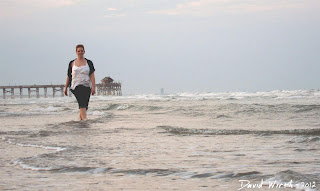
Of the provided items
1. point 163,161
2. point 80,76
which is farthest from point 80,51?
point 163,161

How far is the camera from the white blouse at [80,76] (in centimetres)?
866

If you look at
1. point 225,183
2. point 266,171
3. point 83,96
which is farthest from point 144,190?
point 83,96

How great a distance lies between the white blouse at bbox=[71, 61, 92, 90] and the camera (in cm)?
866

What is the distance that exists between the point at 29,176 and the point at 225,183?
53.9 inches

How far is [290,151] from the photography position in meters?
4.37

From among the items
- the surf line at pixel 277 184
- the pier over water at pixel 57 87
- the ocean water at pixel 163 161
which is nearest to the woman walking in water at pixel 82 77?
the ocean water at pixel 163 161

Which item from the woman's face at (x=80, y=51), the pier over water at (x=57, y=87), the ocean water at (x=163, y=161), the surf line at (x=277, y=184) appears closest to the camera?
the surf line at (x=277, y=184)

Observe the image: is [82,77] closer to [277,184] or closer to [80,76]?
[80,76]

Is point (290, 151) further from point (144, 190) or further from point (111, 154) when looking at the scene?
point (144, 190)

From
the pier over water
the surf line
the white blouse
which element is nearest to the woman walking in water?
the white blouse

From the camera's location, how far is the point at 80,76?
872cm

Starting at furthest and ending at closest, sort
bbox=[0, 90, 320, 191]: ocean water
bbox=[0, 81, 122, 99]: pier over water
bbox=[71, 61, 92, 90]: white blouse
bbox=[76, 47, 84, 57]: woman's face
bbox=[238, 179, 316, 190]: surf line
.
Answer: bbox=[0, 81, 122, 99]: pier over water → bbox=[71, 61, 92, 90]: white blouse → bbox=[76, 47, 84, 57]: woman's face → bbox=[0, 90, 320, 191]: ocean water → bbox=[238, 179, 316, 190]: surf line

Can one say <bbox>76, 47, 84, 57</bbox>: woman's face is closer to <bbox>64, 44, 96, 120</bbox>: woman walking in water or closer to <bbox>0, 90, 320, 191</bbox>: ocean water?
<bbox>64, 44, 96, 120</bbox>: woman walking in water

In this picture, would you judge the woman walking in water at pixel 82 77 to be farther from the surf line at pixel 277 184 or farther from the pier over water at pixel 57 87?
the pier over water at pixel 57 87
